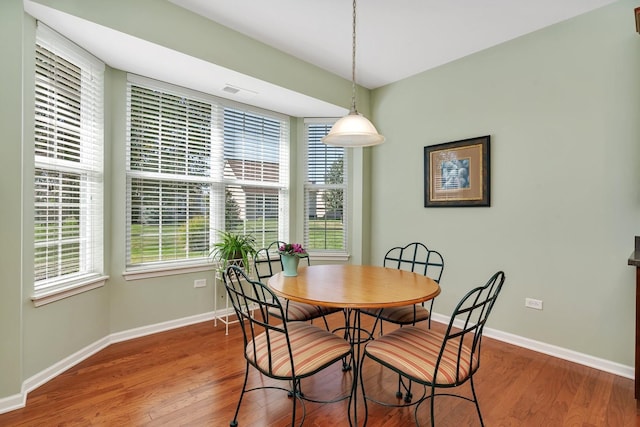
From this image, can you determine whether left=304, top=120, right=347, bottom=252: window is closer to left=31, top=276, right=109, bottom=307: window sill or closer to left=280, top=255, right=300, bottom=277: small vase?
left=280, top=255, right=300, bottom=277: small vase

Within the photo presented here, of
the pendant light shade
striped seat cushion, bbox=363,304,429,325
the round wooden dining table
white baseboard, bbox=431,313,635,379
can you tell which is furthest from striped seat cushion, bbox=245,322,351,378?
white baseboard, bbox=431,313,635,379

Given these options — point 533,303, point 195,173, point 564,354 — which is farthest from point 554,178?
point 195,173

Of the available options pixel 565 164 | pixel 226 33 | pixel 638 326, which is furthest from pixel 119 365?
pixel 565 164

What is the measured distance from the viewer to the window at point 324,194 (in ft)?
14.1

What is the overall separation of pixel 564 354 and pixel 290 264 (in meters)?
2.46

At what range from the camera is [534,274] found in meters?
2.84

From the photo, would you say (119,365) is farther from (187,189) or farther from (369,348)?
(369,348)

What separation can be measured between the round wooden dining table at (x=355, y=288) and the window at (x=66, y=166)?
175cm

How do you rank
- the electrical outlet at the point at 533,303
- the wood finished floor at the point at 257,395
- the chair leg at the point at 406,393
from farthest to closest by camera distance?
the electrical outlet at the point at 533,303 < the chair leg at the point at 406,393 < the wood finished floor at the point at 257,395

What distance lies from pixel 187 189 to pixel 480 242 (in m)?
3.11

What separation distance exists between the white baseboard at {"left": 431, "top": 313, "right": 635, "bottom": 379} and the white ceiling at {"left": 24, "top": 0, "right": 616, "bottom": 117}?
2.80 meters

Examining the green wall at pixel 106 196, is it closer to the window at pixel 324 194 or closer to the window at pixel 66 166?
the window at pixel 66 166

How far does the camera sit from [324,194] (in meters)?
4.30

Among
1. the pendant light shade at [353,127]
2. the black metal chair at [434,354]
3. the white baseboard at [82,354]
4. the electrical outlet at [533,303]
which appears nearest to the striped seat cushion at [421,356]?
the black metal chair at [434,354]
